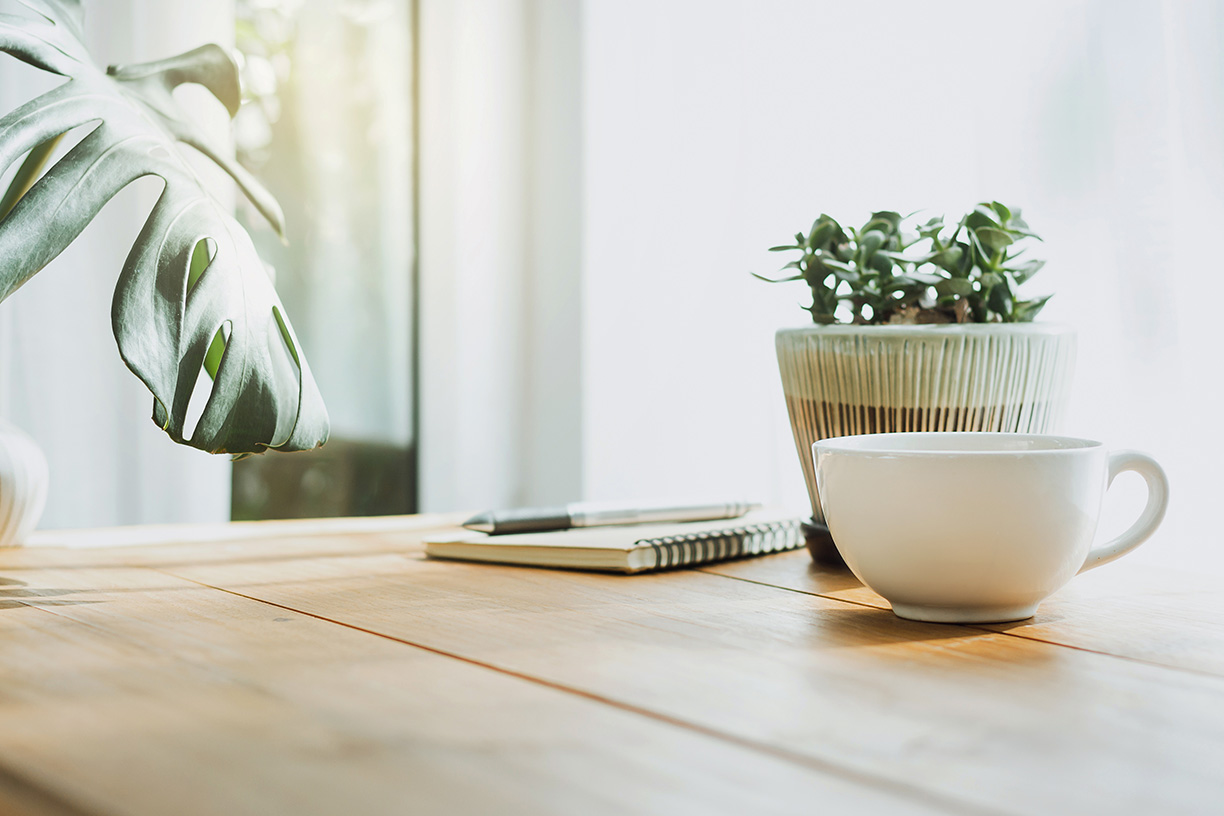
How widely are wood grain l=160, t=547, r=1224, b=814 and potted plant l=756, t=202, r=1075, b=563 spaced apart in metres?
0.15

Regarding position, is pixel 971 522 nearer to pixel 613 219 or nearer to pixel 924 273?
pixel 924 273

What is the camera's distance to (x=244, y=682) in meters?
0.40

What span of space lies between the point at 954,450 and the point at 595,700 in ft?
0.97

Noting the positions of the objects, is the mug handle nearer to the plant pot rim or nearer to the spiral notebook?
the plant pot rim

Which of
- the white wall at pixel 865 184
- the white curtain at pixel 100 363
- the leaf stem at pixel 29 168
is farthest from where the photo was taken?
the white curtain at pixel 100 363

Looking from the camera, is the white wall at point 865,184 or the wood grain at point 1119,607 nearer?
the wood grain at point 1119,607

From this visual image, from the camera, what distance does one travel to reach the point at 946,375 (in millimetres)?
640

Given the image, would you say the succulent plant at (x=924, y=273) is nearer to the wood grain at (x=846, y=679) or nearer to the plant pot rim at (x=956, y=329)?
the plant pot rim at (x=956, y=329)

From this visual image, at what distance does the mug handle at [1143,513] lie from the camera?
0.52m

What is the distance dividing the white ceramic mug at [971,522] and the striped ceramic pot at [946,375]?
12 centimetres

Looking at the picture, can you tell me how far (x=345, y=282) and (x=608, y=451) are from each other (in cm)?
55

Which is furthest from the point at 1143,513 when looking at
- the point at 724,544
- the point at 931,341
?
the point at 724,544

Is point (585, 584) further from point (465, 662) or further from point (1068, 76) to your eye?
point (1068, 76)

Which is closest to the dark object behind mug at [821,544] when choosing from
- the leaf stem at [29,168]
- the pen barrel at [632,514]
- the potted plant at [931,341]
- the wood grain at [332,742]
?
the potted plant at [931,341]
